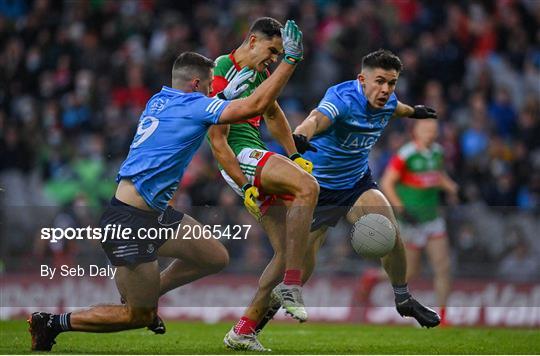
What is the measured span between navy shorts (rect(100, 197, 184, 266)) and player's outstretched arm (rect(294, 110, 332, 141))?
1.41m

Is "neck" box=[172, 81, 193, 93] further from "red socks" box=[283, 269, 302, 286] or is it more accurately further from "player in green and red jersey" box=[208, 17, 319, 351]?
"red socks" box=[283, 269, 302, 286]

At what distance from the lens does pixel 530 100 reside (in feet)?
59.7

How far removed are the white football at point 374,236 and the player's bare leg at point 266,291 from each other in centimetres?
67

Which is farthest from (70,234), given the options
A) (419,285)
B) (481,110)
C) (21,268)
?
(481,110)

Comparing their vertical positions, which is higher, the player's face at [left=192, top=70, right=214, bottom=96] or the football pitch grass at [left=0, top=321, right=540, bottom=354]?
the player's face at [left=192, top=70, right=214, bottom=96]

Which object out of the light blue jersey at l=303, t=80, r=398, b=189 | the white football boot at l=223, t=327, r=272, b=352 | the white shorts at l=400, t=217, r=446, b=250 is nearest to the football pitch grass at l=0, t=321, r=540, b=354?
the white football boot at l=223, t=327, r=272, b=352

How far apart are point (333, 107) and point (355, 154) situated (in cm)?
65

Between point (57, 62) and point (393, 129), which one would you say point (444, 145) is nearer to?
point (393, 129)

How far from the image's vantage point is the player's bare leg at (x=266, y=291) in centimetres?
993

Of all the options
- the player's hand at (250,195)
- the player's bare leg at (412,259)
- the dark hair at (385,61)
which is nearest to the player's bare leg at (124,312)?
the player's hand at (250,195)

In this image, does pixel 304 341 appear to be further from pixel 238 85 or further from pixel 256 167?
pixel 238 85

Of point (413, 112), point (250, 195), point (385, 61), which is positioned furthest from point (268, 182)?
point (413, 112)

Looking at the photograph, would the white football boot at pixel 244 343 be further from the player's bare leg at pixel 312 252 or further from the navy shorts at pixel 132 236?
the navy shorts at pixel 132 236

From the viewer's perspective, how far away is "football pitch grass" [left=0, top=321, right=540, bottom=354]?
32.4 ft
